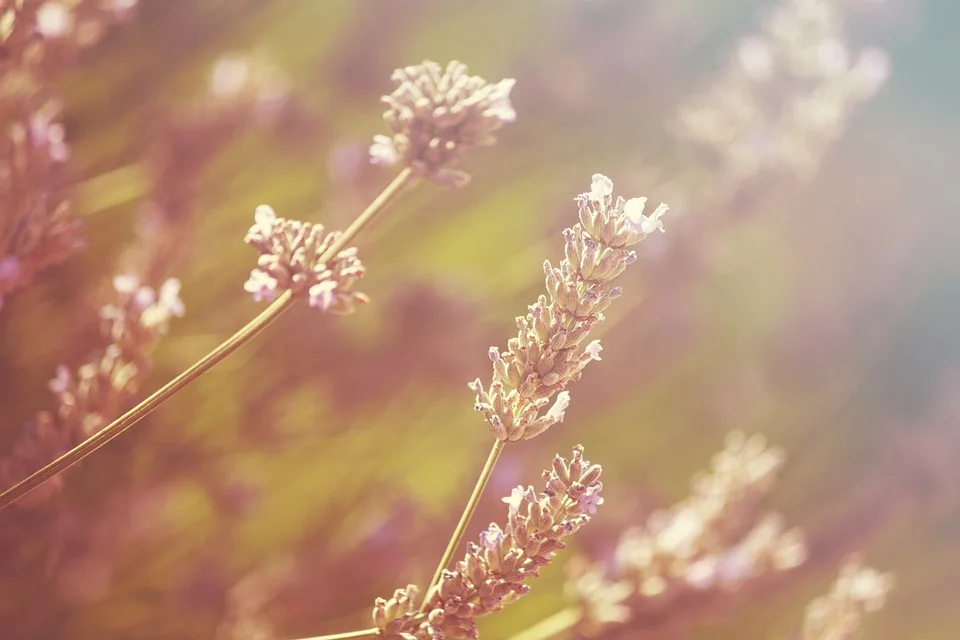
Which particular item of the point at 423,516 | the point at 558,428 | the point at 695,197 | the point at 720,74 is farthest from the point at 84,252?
the point at 720,74

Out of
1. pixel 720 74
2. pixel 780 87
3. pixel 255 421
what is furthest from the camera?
pixel 720 74

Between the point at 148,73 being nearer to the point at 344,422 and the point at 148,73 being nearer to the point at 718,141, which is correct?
the point at 344,422

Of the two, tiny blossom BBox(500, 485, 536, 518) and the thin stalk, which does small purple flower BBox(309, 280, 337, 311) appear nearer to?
the thin stalk

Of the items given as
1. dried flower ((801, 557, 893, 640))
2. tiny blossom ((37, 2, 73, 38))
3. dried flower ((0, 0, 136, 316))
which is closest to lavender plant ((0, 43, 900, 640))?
dried flower ((0, 0, 136, 316))

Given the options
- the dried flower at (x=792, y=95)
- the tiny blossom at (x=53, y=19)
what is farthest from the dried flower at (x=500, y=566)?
the dried flower at (x=792, y=95)

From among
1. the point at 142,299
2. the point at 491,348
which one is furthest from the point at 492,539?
the point at 142,299

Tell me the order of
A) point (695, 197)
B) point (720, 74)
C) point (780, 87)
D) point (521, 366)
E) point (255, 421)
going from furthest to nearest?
1. point (720, 74)
2. point (695, 197)
3. point (780, 87)
4. point (255, 421)
5. point (521, 366)

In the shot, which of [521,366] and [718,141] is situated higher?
[718,141]
